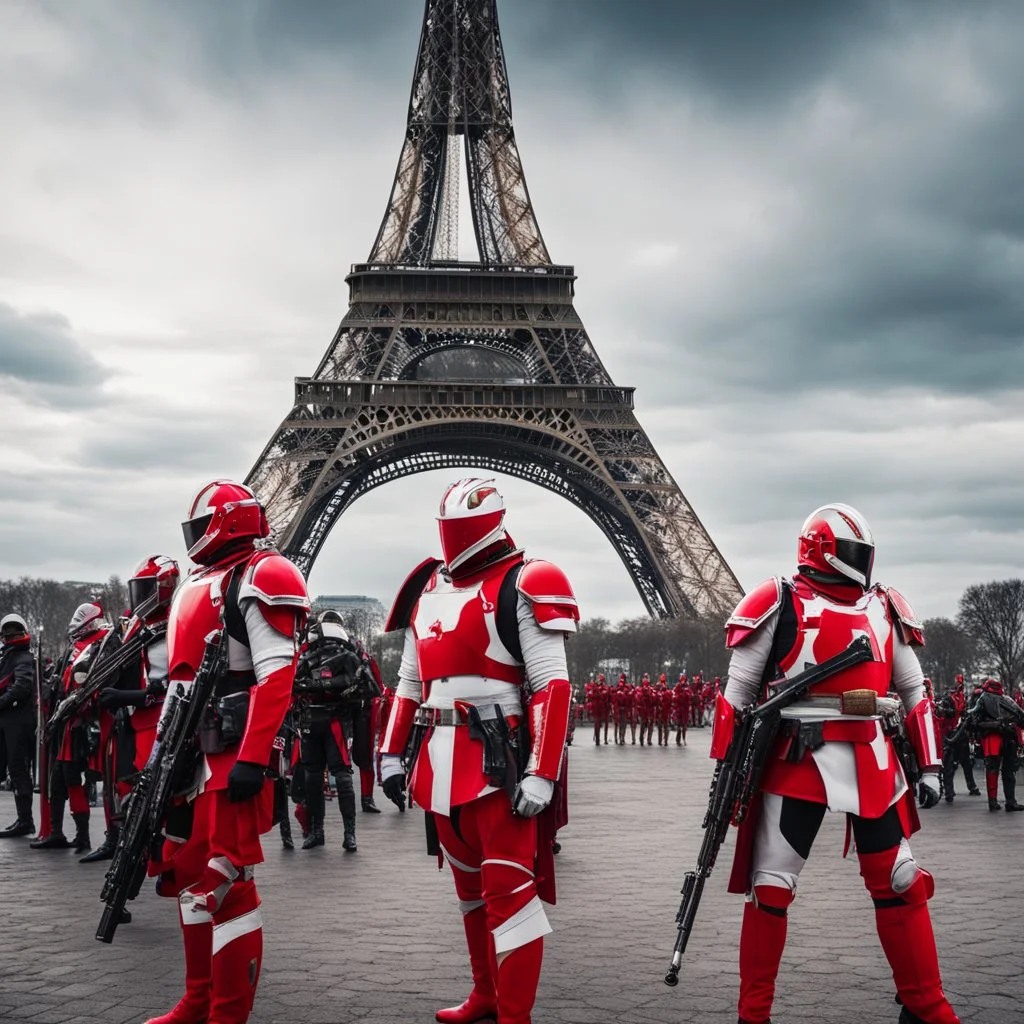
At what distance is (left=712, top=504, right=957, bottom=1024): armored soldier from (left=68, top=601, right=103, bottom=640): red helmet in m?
7.28

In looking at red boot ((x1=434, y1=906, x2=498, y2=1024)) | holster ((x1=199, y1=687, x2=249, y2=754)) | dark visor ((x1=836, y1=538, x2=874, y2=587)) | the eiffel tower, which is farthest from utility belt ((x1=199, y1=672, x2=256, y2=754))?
the eiffel tower

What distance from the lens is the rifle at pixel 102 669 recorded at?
317 inches

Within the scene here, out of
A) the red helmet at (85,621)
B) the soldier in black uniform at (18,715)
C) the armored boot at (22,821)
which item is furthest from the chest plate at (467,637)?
the armored boot at (22,821)

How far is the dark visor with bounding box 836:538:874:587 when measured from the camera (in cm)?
556

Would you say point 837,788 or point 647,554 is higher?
point 647,554

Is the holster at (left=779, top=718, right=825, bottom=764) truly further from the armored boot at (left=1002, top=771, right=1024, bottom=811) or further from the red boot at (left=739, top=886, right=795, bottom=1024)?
the armored boot at (left=1002, top=771, right=1024, bottom=811)

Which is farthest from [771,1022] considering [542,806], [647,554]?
[647,554]

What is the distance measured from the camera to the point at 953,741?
17.1m

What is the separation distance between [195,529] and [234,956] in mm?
1636

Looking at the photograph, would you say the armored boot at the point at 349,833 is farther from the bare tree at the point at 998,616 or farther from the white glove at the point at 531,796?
the bare tree at the point at 998,616

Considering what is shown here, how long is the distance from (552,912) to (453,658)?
3568mm

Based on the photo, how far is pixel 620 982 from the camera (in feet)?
20.5

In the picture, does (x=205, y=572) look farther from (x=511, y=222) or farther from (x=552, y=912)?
(x=511, y=222)

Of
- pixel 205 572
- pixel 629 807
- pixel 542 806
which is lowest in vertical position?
pixel 629 807
